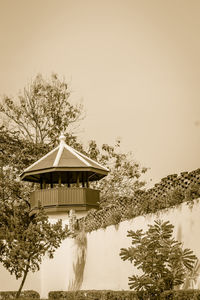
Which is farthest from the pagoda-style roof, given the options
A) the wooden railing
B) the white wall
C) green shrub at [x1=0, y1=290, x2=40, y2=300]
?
green shrub at [x1=0, y1=290, x2=40, y2=300]

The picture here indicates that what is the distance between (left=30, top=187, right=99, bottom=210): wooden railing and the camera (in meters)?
22.5

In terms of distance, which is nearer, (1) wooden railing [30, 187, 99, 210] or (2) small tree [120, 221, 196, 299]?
(2) small tree [120, 221, 196, 299]

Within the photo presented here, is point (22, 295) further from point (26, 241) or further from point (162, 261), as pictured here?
point (162, 261)

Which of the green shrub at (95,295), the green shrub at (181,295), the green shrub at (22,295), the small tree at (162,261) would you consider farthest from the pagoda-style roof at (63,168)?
the green shrub at (181,295)

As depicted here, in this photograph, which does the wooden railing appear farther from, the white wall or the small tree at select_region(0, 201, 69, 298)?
the small tree at select_region(0, 201, 69, 298)

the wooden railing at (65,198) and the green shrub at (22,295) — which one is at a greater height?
the wooden railing at (65,198)

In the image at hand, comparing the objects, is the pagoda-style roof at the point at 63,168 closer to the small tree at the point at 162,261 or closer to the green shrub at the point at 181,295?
the small tree at the point at 162,261

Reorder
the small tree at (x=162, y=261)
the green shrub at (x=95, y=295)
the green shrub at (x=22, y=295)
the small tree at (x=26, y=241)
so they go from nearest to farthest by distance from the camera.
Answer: the small tree at (x=162, y=261), the green shrub at (x=95, y=295), the small tree at (x=26, y=241), the green shrub at (x=22, y=295)

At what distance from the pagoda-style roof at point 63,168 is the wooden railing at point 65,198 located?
2.44 feet

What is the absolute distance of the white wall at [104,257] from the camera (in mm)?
13891

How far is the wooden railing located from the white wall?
4.23ft

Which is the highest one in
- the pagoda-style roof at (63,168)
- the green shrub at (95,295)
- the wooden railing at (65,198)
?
the pagoda-style roof at (63,168)

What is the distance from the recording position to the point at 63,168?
2250 centimetres

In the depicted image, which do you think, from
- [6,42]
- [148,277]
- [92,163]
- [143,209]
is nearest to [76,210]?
[92,163]
